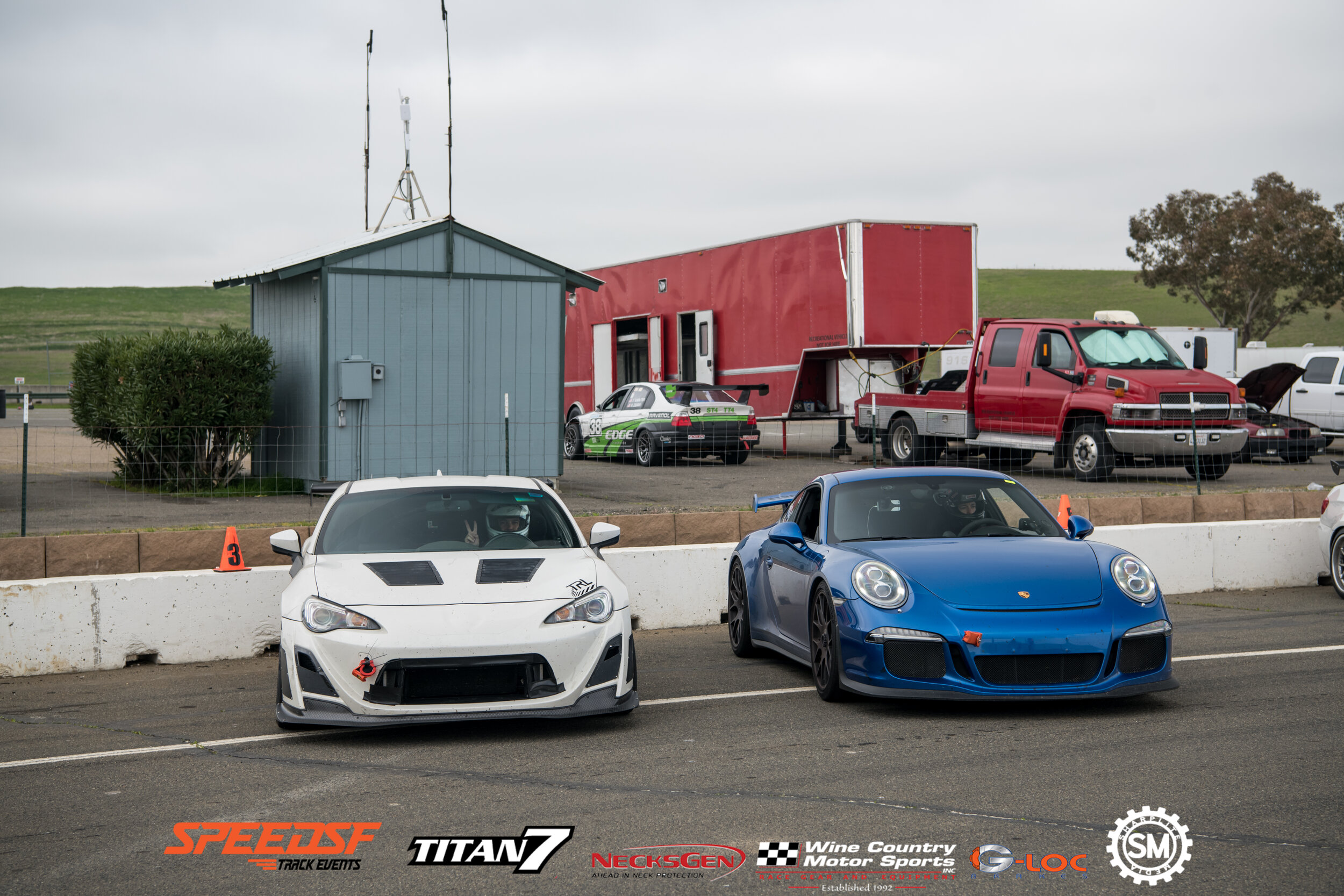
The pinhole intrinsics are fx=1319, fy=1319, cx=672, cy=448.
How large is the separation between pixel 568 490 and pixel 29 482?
7522 millimetres

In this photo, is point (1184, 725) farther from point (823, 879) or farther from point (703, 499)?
point (703, 499)

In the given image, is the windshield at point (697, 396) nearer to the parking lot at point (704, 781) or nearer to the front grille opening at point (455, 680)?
the parking lot at point (704, 781)

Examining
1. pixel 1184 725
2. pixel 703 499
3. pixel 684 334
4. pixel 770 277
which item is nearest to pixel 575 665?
pixel 1184 725

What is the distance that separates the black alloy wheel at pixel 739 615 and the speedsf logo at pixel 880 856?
4225 millimetres

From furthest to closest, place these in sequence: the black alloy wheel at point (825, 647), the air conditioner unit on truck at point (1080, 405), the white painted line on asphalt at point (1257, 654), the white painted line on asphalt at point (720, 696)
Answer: the air conditioner unit on truck at point (1080, 405), the white painted line on asphalt at point (1257, 654), the white painted line on asphalt at point (720, 696), the black alloy wheel at point (825, 647)

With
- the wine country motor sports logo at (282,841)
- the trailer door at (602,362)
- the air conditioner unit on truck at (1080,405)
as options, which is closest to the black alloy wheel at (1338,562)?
the air conditioner unit on truck at (1080,405)

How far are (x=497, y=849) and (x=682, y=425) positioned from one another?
57.4 feet

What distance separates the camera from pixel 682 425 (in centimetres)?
2206

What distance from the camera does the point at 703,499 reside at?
16.6 m

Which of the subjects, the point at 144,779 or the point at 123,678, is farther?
the point at 123,678

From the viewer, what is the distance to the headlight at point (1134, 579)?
22.9 ft

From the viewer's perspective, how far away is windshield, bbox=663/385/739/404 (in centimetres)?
2223

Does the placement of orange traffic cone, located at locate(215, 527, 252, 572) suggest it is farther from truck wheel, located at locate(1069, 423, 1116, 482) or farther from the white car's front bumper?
truck wheel, located at locate(1069, 423, 1116, 482)

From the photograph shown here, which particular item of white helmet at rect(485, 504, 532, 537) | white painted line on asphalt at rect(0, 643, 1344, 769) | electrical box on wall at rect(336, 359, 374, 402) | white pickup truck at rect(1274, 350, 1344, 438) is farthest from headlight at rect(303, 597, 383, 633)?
white pickup truck at rect(1274, 350, 1344, 438)
